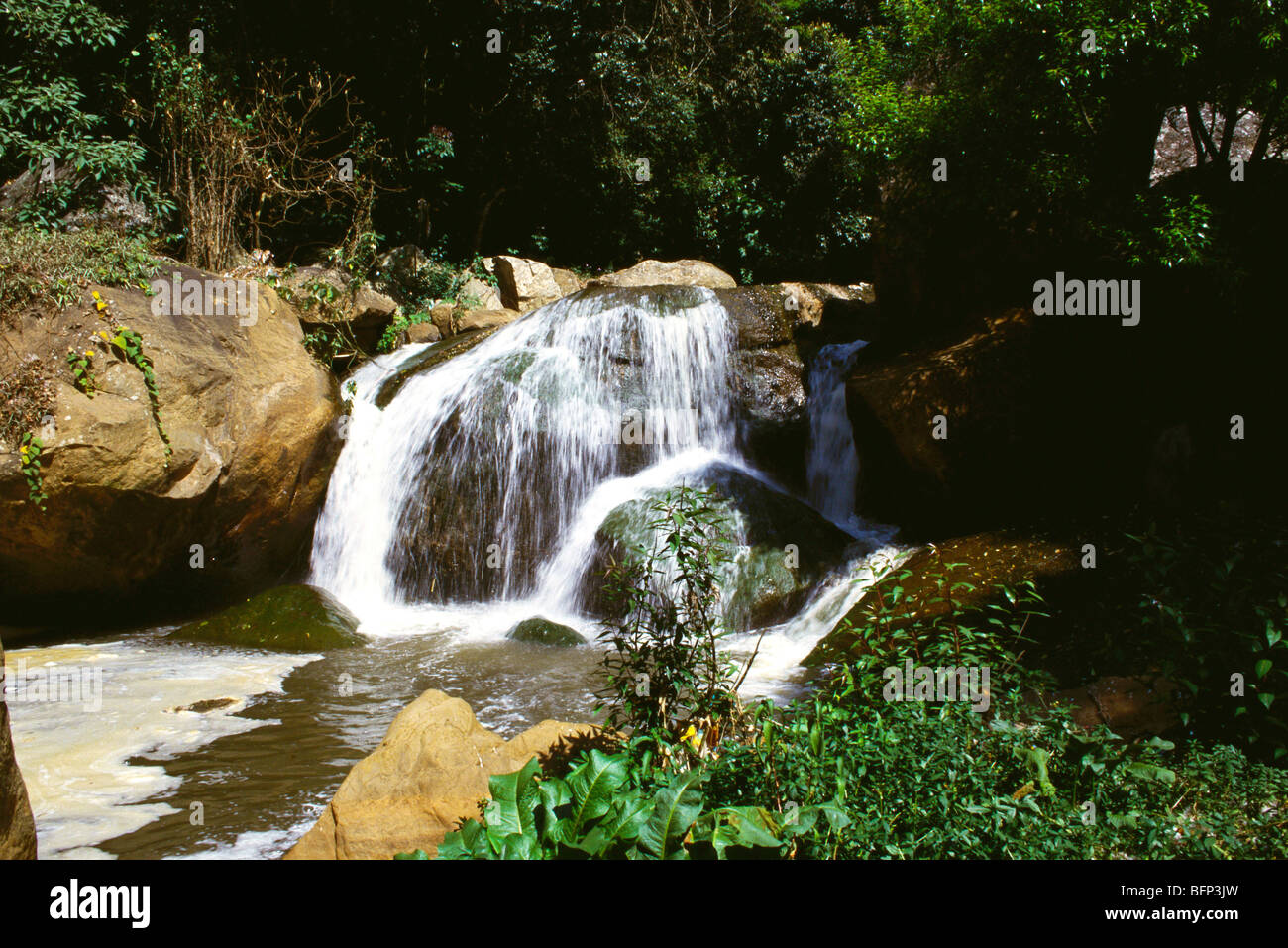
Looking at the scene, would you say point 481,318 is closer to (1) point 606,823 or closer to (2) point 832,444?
(2) point 832,444

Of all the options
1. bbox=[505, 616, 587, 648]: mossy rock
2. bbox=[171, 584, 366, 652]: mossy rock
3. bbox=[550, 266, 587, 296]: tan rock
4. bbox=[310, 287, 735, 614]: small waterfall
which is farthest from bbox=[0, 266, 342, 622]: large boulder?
bbox=[550, 266, 587, 296]: tan rock

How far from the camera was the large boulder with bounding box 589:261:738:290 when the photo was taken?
51.4ft

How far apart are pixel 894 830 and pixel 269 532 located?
797cm

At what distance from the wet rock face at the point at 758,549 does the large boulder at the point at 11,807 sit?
5.85 m

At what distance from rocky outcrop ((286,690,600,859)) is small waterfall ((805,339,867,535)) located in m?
7.12

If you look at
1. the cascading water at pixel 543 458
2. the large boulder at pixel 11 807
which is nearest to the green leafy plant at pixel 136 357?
the cascading water at pixel 543 458

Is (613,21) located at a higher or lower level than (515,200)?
higher

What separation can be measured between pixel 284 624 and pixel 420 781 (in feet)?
17.1

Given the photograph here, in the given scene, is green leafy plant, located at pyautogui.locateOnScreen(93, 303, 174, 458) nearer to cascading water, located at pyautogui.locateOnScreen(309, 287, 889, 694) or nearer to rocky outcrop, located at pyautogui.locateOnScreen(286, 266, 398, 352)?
cascading water, located at pyautogui.locateOnScreen(309, 287, 889, 694)

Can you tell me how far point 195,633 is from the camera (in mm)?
8422

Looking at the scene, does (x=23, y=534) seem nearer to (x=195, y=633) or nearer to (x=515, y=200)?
(x=195, y=633)

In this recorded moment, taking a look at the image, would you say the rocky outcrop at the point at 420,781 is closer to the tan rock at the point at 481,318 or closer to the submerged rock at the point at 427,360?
the submerged rock at the point at 427,360

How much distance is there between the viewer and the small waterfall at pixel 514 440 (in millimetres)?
9914
